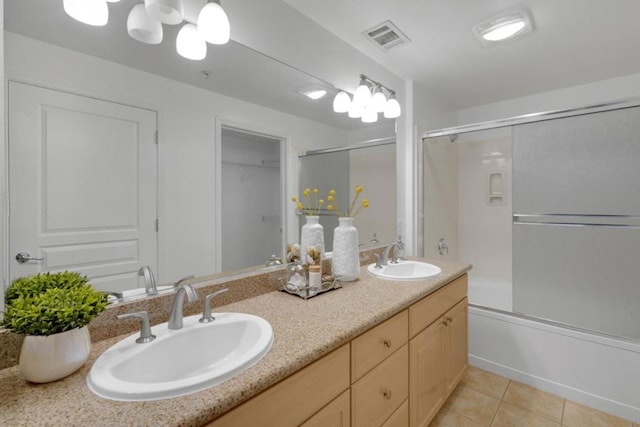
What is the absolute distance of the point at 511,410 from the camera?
5.72 ft

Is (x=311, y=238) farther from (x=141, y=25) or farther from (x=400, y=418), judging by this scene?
(x=141, y=25)

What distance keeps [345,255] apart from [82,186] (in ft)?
3.65

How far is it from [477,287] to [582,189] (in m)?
1.27

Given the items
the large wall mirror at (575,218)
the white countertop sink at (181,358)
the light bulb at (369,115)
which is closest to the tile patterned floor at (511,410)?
the large wall mirror at (575,218)

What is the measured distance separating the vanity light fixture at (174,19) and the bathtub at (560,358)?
2.34 meters

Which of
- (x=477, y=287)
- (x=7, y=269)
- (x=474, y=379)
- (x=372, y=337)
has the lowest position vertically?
(x=474, y=379)

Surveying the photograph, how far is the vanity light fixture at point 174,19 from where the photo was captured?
3.05 feet

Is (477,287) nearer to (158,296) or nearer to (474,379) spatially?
(474,379)

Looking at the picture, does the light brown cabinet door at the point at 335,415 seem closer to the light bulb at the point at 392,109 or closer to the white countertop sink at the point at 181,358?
the white countertop sink at the point at 181,358

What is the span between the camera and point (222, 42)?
1210mm

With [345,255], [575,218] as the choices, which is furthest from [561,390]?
[345,255]

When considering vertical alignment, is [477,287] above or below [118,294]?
below

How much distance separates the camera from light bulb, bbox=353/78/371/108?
193 cm

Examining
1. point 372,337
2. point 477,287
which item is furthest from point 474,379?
point 372,337
